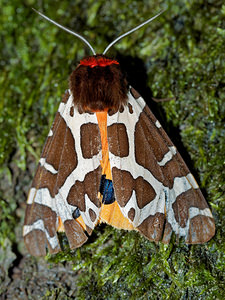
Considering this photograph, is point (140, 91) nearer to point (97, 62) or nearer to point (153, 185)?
point (97, 62)

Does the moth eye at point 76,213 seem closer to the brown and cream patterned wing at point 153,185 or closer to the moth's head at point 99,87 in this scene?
the brown and cream patterned wing at point 153,185

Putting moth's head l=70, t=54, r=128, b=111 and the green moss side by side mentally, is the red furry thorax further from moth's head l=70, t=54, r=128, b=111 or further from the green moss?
the green moss

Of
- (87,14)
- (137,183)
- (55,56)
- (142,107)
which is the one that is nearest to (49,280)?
(137,183)

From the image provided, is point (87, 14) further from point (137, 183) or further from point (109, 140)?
point (137, 183)

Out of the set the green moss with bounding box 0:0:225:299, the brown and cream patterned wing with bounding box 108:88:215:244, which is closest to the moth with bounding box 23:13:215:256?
the brown and cream patterned wing with bounding box 108:88:215:244

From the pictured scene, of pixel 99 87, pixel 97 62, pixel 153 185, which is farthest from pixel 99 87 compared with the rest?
pixel 153 185

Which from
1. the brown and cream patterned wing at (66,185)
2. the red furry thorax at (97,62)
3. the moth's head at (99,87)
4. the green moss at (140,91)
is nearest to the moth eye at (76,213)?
the brown and cream patterned wing at (66,185)

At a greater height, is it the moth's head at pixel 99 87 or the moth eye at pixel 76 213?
the moth's head at pixel 99 87
